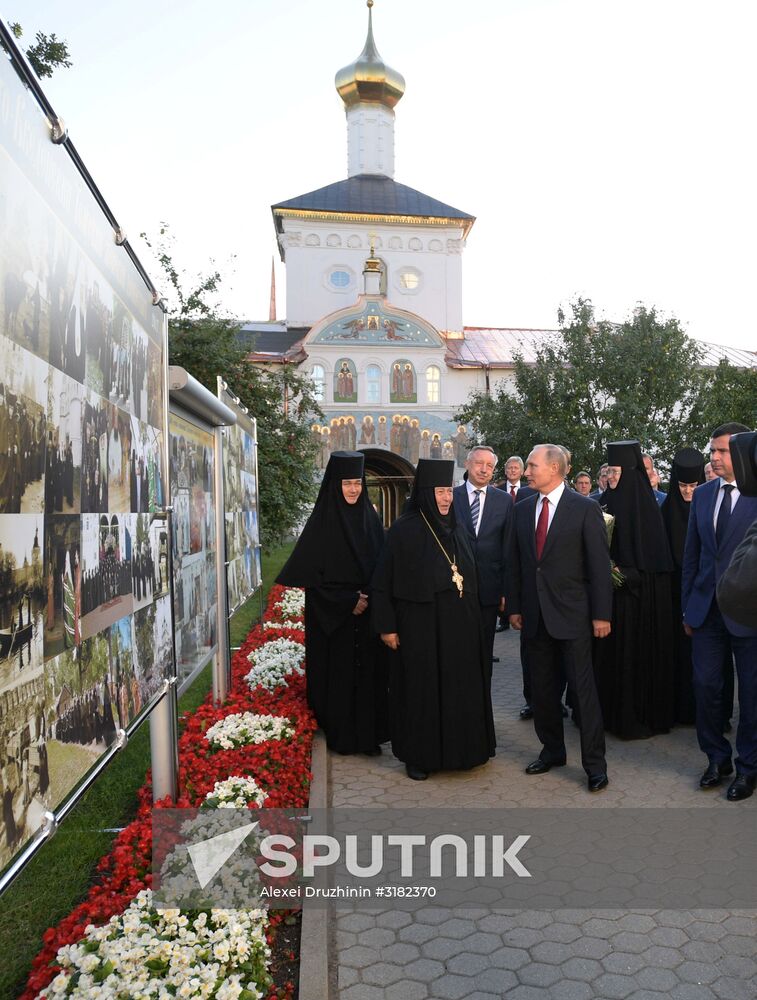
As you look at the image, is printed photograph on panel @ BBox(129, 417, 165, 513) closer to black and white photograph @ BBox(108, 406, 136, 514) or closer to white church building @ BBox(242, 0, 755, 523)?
black and white photograph @ BBox(108, 406, 136, 514)

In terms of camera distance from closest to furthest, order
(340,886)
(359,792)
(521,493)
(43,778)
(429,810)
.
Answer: (43,778), (340,886), (429,810), (359,792), (521,493)

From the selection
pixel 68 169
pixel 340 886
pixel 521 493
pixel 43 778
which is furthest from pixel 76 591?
pixel 521 493

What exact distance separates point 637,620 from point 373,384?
2590 cm

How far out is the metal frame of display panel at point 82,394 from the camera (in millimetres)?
2092

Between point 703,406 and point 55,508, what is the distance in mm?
19086

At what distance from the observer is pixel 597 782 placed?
496 centimetres

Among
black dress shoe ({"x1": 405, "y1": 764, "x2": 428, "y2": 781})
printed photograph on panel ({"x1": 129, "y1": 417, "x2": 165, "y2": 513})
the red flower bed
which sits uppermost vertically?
printed photograph on panel ({"x1": 129, "y1": 417, "x2": 165, "y2": 513})

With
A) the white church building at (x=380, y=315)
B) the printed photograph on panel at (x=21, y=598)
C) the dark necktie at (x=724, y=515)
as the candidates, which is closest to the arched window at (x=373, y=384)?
the white church building at (x=380, y=315)

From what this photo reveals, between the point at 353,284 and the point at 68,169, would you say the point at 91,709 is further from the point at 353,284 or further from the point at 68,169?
the point at 353,284

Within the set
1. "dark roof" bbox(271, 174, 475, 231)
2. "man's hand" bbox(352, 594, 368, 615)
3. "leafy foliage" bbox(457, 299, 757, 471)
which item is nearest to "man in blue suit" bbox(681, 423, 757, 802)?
"man's hand" bbox(352, 594, 368, 615)

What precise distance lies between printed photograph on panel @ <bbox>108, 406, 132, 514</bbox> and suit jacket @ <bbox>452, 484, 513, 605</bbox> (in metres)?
3.90

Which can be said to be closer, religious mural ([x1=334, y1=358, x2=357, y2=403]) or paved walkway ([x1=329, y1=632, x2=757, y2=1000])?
paved walkway ([x1=329, y1=632, x2=757, y2=1000])

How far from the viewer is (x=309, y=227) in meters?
36.8

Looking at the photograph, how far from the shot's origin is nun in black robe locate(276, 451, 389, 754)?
588 centimetres
